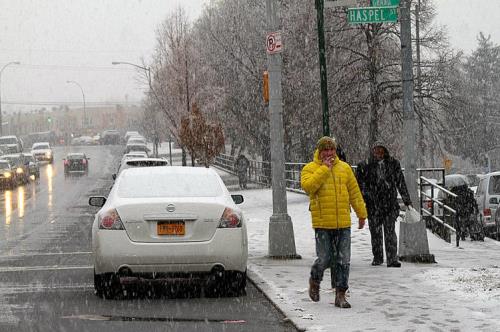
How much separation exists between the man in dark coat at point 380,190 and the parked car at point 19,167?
36499 millimetres

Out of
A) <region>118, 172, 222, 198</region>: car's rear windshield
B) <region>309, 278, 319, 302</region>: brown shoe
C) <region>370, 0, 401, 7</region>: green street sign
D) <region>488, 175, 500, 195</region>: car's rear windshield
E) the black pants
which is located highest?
<region>370, 0, 401, 7</region>: green street sign

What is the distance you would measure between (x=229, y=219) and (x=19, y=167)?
40.3 m

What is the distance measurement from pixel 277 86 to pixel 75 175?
4546 centimetres

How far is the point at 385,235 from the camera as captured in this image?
1298 cm

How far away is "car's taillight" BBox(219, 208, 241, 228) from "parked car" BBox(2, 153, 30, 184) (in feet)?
127

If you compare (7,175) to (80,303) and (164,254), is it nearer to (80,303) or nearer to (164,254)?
(80,303)

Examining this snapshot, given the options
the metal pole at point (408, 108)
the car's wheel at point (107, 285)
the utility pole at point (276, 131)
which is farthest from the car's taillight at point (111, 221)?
the metal pole at point (408, 108)

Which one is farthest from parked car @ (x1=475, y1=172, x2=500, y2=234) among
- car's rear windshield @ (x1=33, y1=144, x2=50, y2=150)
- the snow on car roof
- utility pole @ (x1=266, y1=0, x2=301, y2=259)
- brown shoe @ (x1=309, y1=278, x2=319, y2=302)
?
car's rear windshield @ (x1=33, y1=144, x2=50, y2=150)

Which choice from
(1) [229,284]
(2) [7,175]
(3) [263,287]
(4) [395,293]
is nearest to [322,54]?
(3) [263,287]

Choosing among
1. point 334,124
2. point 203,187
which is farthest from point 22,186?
point 203,187

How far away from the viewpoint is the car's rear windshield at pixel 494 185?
22438 millimetres

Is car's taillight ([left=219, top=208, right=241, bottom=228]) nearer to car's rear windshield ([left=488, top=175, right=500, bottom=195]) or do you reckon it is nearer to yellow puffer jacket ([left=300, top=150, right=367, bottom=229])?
yellow puffer jacket ([left=300, top=150, right=367, bottom=229])

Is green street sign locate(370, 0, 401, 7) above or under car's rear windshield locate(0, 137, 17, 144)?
under

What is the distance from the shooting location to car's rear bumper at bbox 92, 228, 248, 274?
9938 millimetres
